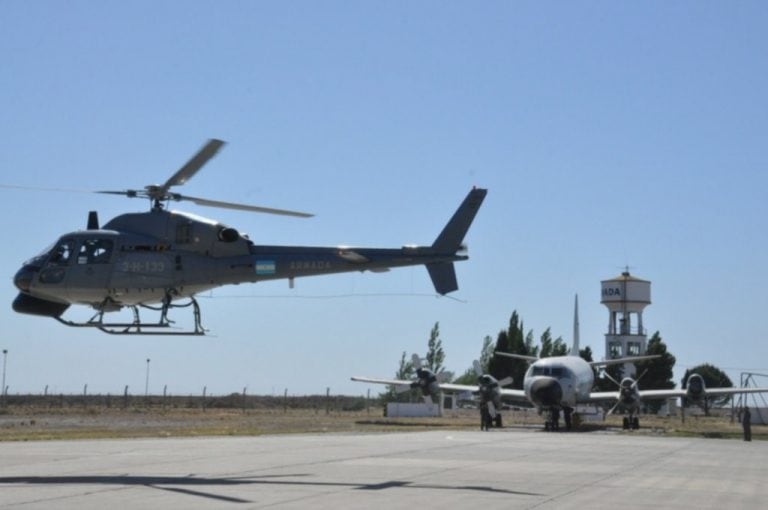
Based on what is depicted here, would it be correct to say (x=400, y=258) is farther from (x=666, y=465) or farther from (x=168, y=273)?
(x=666, y=465)

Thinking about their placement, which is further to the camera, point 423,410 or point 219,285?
point 423,410

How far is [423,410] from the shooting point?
2958 inches

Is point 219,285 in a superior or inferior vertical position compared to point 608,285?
inferior

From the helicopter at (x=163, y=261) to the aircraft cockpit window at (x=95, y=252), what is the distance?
0.02 metres

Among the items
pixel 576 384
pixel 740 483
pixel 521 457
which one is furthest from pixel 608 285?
pixel 740 483

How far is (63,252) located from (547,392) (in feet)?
96.6

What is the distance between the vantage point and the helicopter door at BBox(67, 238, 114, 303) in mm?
25109

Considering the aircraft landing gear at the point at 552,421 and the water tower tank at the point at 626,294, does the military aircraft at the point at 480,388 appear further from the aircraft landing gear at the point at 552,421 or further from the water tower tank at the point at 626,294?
the water tower tank at the point at 626,294

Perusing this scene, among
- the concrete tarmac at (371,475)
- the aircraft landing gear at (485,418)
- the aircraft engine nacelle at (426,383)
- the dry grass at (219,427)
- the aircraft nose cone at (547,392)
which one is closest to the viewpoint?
the concrete tarmac at (371,475)

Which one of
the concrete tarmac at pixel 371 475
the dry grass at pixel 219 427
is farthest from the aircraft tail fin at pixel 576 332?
the concrete tarmac at pixel 371 475

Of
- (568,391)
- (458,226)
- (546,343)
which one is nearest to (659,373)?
(546,343)

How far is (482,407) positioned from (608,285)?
154 ft

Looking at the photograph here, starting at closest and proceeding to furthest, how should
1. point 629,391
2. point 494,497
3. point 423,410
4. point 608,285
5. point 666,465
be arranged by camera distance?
point 494,497
point 666,465
point 629,391
point 423,410
point 608,285

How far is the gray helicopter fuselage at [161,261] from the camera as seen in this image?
82.1 feet
